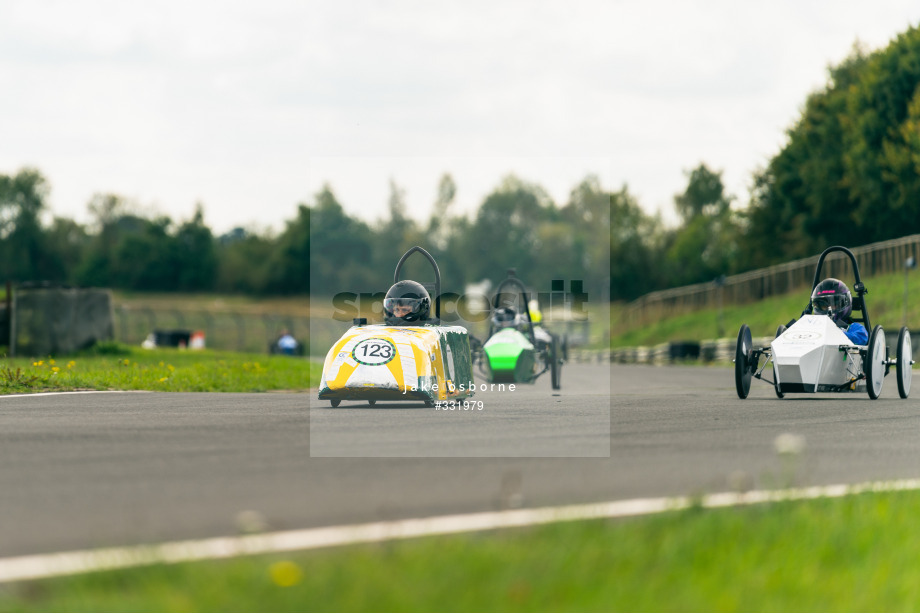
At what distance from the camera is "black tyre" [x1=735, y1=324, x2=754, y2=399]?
15884 millimetres

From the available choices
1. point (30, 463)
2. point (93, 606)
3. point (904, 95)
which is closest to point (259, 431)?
point (30, 463)

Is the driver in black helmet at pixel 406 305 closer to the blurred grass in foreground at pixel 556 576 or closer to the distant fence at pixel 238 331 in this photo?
the blurred grass in foreground at pixel 556 576

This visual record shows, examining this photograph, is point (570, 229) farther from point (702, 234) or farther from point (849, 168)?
point (702, 234)

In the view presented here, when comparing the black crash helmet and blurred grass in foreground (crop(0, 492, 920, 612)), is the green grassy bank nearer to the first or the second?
the black crash helmet

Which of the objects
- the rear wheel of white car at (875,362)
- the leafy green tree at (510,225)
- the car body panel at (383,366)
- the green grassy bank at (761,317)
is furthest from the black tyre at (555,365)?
the green grassy bank at (761,317)

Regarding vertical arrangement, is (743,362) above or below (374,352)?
below

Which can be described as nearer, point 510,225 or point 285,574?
point 285,574

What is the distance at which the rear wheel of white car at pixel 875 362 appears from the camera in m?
15.5

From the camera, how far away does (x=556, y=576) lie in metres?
4.90

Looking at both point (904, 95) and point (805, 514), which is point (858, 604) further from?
point (904, 95)

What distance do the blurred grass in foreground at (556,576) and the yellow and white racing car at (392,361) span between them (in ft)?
24.2

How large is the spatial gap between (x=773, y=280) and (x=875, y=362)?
1753 inches

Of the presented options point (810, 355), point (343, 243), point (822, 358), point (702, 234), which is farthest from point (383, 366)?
point (702, 234)

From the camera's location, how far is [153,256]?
109188 mm
